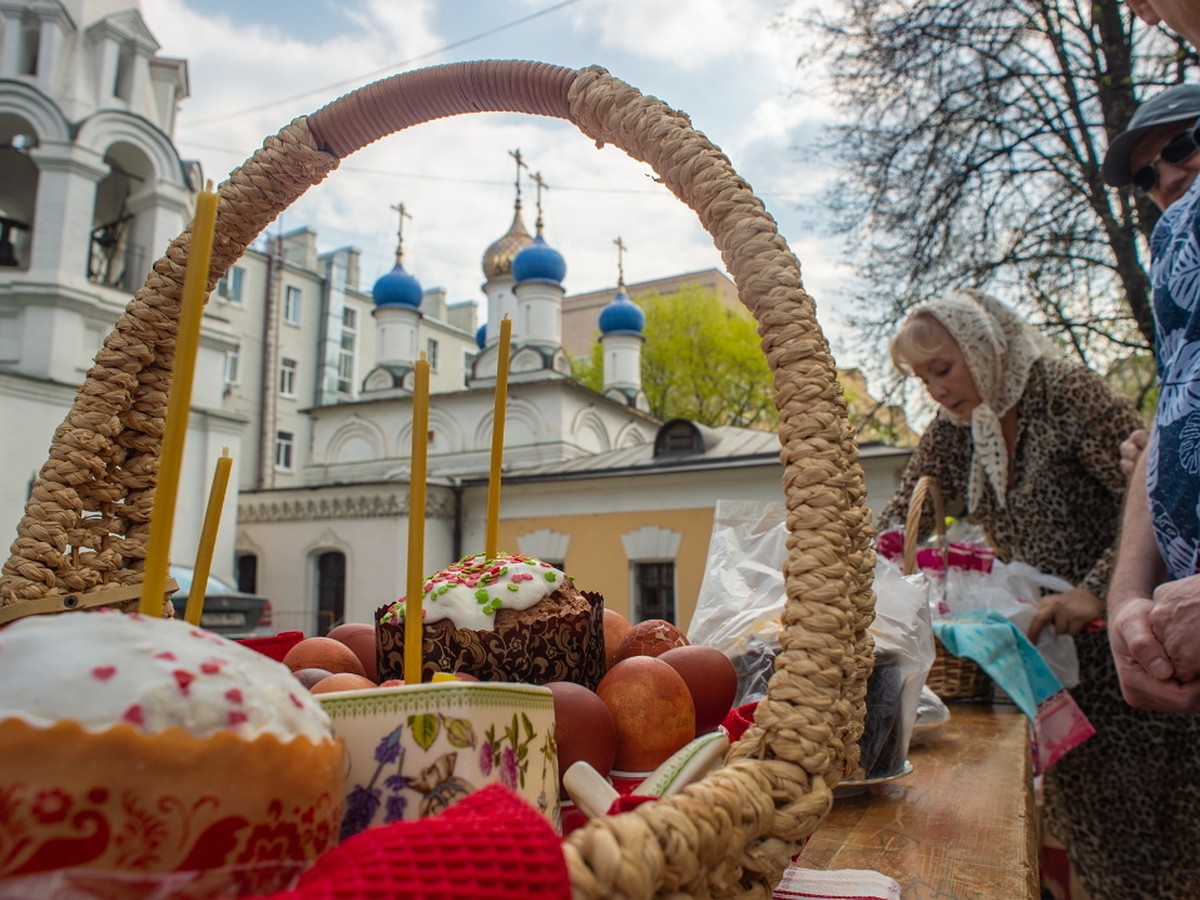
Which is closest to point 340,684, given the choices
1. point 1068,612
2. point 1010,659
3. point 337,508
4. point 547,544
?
point 1010,659

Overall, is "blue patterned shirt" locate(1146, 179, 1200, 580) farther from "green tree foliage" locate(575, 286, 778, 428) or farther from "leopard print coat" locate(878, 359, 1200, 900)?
"green tree foliage" locate(575, 286, 778, 428)

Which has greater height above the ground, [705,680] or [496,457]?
[496,457]

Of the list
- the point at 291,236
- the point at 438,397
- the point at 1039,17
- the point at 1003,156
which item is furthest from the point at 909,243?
the point at 291,236

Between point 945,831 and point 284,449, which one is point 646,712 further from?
point 284,449

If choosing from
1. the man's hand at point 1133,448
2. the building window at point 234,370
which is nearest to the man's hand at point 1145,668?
the man's hand at point 1133,448

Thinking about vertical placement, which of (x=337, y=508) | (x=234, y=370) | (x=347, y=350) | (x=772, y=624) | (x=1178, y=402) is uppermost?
(x=347, y=350)

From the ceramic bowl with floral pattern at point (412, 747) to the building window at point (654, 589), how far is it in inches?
408

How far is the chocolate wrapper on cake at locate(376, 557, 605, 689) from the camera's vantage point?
69cm

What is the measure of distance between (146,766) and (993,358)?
2.05 meters

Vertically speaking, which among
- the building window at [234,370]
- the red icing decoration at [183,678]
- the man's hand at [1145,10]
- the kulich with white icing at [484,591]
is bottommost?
the red icing decoration at [183,678]

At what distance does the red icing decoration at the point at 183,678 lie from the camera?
0.36m

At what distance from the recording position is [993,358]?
2031mm

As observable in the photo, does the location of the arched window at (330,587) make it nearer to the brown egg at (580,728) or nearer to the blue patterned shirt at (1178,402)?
the blue patterned shirt at (1178,402)

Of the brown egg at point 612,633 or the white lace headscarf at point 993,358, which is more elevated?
the white lace headscarf at point 993,358
